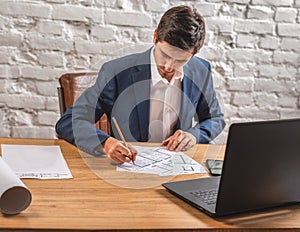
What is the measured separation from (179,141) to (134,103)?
0.21 m

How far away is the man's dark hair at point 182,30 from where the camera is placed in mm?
1678

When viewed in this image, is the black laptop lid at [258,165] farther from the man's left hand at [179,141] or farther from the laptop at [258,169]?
the man's left hand at [179,141]

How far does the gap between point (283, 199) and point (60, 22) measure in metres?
1.63

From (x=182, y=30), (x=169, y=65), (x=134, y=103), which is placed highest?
(x=182, y=30)

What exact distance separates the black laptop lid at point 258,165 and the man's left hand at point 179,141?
506 millimetres

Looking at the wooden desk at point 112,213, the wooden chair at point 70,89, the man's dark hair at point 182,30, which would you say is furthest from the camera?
the wooden chair at point 70,89

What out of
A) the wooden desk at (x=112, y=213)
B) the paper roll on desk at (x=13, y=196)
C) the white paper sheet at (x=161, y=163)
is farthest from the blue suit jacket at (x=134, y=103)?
the paper roll on desk at (x=13, y=196)

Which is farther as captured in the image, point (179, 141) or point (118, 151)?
point (179, 141)

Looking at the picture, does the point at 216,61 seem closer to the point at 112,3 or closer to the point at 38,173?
the point at 112,3

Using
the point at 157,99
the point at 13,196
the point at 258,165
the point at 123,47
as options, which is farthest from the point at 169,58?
the point at 123,47

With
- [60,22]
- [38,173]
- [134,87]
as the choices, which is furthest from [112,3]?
[38,173]

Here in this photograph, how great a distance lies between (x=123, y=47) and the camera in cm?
263

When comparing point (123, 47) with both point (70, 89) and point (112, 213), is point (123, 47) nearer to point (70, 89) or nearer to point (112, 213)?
point (70, 89)

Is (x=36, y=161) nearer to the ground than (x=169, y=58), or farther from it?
nearer to the ground
